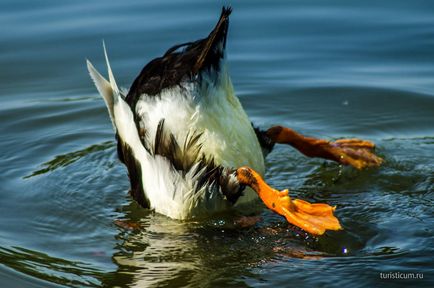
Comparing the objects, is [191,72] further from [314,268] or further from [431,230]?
[431,230]

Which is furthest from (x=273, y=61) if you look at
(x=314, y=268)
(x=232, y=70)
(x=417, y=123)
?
(x=314, y=268)

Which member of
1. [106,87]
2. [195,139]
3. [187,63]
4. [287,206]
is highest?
[187,63]

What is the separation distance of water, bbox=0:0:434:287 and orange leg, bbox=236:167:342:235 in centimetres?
15

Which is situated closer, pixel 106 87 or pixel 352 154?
pixel 106 87

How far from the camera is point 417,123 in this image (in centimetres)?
735

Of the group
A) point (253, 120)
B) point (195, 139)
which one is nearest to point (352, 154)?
point (195, 139)

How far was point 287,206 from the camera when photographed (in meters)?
5.22

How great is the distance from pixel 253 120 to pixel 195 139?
241 cm

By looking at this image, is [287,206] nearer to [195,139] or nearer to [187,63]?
[195,139]

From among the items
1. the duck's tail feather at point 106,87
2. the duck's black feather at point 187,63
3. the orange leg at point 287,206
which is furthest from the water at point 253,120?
the duck's black feather at point 187,63

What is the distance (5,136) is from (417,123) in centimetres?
351

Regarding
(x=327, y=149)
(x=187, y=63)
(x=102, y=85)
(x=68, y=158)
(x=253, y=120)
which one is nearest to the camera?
(x=187, y=63)

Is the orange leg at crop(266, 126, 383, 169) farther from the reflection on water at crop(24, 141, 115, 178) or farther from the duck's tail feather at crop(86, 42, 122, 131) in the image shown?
the reflection on water at crop(24, 141, 115, 178)

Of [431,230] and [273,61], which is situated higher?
[273,61]
